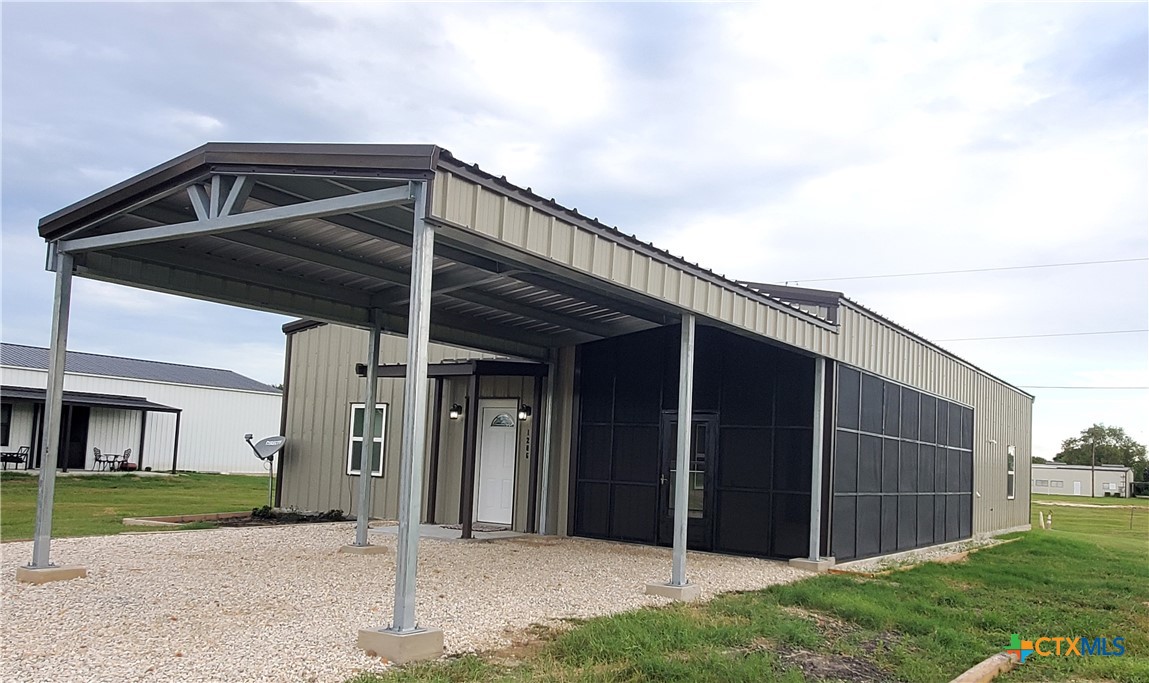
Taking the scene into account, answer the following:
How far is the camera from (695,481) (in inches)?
502

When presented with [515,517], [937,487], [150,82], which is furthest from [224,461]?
[937,487]

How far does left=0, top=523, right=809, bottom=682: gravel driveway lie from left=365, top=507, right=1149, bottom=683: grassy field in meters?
0.54

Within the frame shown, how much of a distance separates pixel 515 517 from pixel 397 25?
7.51 metres

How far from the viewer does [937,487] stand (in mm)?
16156

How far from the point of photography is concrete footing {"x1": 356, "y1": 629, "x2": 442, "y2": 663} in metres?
5.66

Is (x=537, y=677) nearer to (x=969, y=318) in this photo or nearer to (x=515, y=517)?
(x=515, y=517)

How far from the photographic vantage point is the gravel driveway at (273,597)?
5.46 m

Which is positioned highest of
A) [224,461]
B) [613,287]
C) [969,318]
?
[969,318]

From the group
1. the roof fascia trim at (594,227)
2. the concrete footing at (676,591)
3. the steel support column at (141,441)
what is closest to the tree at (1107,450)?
the steel support column at (141,441)

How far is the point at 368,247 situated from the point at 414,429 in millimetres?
3391

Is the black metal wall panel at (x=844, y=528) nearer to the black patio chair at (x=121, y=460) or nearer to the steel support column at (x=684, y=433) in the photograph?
the steel support column at (x=684, y=433)

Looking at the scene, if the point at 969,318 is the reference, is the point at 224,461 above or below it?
below

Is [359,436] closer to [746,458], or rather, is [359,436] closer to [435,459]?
[435,459]

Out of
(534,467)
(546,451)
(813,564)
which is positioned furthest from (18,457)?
(813,564)
